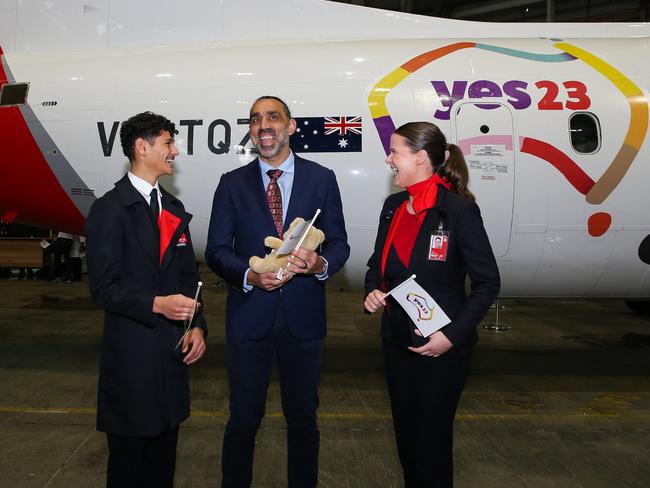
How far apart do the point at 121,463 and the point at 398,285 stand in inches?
59.6

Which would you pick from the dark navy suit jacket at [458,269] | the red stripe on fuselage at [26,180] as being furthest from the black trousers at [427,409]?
the red stripe on fuselage at [26,180]

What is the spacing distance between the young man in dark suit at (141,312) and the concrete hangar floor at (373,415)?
1.37 m

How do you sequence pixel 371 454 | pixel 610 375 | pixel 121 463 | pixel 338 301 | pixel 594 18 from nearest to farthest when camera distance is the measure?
pixel 121 463 < pixel 371 454 < pixel 610 375 < pixel 338 301 < pixel 594 18

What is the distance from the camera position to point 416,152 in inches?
113

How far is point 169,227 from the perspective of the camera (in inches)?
113

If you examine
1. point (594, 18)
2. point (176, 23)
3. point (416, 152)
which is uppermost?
point (594, 18)

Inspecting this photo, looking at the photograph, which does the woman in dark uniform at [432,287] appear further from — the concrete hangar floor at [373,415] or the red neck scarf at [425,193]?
the concrete hangar floor at [373,415]

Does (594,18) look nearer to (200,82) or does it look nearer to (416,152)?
(200,82)

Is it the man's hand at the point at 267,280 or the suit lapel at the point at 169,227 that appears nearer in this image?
the suit lapel at the point at 169,227

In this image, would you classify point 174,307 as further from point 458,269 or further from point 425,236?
point 458,269

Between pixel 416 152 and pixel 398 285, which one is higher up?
pixel 416 152

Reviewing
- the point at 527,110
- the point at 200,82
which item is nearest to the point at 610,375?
the point at 527,110

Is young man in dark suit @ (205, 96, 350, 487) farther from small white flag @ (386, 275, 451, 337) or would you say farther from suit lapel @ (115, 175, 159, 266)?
small white flag @ (386, 275, 451, 337)

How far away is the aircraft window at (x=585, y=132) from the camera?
529 cm
